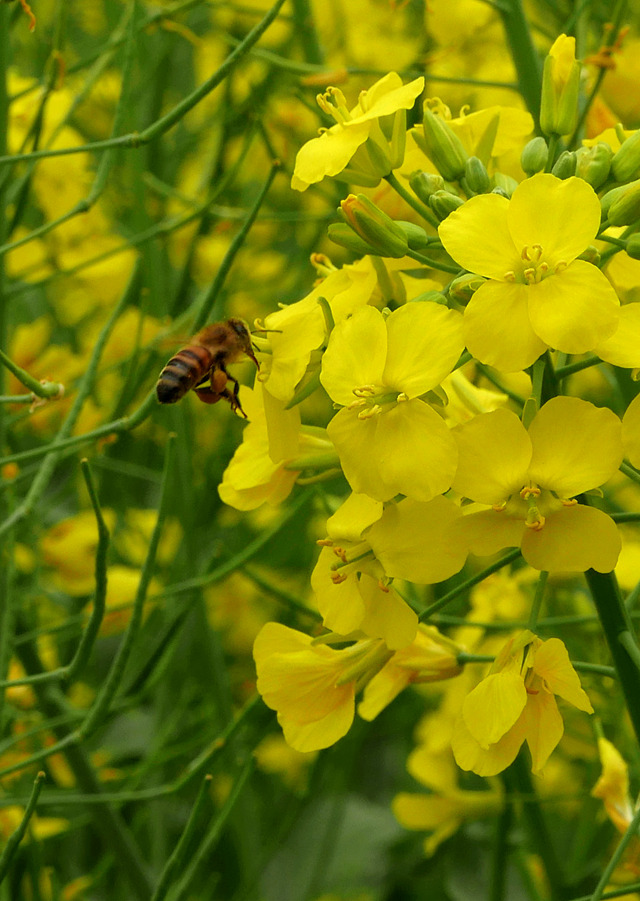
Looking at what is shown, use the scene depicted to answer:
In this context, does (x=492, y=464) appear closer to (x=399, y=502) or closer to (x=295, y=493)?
(x=399, y=502)

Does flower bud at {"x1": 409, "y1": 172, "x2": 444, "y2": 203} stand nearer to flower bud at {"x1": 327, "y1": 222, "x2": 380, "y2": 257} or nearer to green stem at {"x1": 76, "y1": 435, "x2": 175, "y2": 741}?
flower bud at {"x1": 327, "y1": 222, "x2": 380, "y2": 257}

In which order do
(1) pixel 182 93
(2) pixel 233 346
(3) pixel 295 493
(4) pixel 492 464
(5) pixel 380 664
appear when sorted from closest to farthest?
1. (4) pixel 492 464
2. (5) pixel 380 664
3. (2) pixel 233 346
4. (3) pixel 295 493
5. (1) pixel 182 93

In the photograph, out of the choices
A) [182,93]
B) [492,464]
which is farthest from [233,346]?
[182,93]

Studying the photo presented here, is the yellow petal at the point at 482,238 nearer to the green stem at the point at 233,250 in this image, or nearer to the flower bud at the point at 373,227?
the flower bud at the point at 373,227

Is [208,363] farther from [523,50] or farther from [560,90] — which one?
[523,50]

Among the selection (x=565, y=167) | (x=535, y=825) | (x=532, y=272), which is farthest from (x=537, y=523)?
(x=535, y=825)

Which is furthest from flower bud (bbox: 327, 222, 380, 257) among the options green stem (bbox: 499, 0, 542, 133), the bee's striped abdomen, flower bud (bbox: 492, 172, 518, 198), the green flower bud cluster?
green stem (bbox: 499, 0, 542, 133)

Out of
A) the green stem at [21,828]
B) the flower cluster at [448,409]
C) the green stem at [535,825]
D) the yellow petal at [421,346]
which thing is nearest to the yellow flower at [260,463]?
the flower cluster at [448,409]
